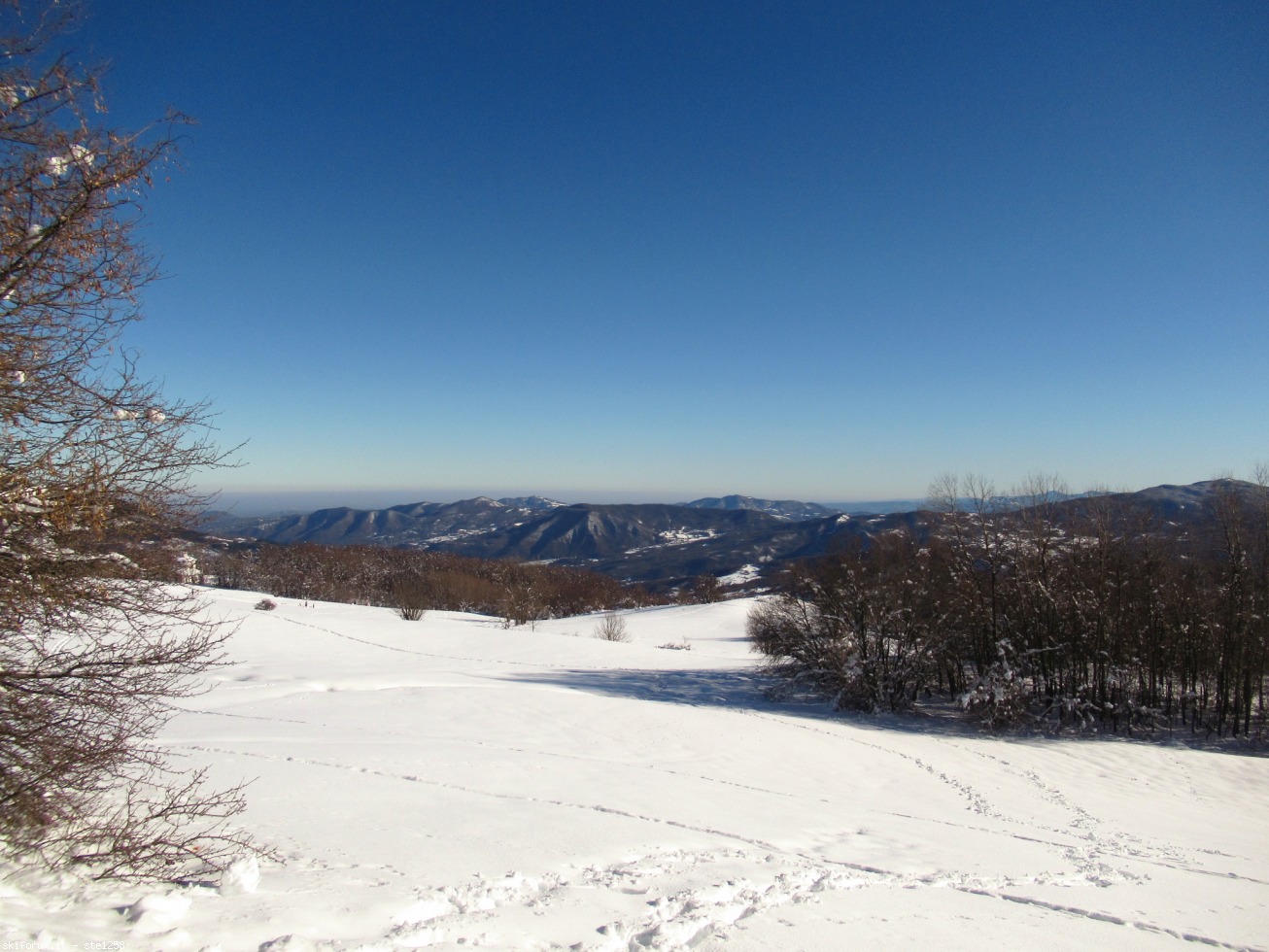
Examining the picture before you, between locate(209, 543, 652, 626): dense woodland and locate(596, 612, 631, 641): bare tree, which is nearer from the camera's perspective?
locate(596, 612, 631, 641): bare tree

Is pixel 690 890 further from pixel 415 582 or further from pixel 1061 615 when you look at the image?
pixel 415 582

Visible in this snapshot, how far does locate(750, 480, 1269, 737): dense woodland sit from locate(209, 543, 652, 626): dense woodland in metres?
38.6

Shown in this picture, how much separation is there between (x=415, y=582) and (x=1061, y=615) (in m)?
68.0

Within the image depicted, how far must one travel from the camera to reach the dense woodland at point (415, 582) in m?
67.6

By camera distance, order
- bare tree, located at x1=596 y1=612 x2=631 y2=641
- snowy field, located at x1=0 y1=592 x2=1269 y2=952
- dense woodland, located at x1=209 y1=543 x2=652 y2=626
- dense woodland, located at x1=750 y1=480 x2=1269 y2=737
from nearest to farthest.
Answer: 1. snowy field, located at x1=0 y1=592 x2=1269 y2=952
2. dense woodland, located at x1=750 y1=480 x2=1269 y2=737
3. bare tree, located at x1=596 y1=612 x2=631 y2=641
4. dense woodland, located at x1=209 y1=543 x2=652 y2=626

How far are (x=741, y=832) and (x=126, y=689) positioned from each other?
7311 millimetres

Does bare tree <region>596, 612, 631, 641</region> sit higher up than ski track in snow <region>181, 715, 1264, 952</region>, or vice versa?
ski track in snow <region>181, 715, 1264, 952</region>

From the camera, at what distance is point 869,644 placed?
21328 millimetres

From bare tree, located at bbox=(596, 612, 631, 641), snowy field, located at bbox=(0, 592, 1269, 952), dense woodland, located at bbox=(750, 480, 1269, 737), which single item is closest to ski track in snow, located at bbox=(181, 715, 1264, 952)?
snowy field, located at bbox=(0, 592, 1269, 952)

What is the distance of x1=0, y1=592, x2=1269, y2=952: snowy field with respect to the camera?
4996 millimetres

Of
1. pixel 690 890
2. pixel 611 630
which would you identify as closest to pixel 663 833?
pixel 690 890

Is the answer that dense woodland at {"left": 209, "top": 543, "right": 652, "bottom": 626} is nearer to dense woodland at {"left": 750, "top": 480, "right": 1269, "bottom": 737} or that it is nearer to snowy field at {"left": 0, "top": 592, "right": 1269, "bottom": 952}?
dense woodland at {"left": 750, "top": 480, "right": 1269, "bottom": 737}

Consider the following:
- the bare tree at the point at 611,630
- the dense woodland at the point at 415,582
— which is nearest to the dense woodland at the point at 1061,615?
the bare tree at the point at 611,630

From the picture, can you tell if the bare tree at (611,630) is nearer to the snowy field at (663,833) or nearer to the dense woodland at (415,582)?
the dense woodland at (415,582)
